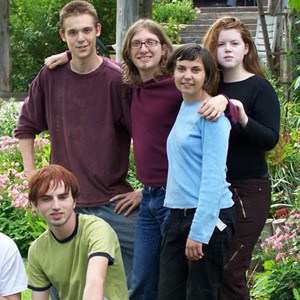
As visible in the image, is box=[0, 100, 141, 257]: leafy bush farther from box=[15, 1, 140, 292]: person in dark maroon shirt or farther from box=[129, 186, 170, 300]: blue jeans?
box=[129, 186, 170, 300]: blue jeans

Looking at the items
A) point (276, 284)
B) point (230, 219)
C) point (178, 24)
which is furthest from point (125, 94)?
point (178, 24)

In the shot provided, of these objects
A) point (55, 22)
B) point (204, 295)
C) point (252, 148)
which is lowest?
point (55, 22)

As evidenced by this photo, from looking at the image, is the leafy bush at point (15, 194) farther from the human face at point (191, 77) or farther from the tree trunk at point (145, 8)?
the human face at point (191, 77)

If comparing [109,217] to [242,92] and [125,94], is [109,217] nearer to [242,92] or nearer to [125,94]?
[125,94]

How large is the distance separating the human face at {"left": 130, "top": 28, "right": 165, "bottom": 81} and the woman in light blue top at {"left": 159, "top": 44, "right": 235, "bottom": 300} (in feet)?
0.88

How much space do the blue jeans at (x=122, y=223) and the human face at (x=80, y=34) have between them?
856 mm

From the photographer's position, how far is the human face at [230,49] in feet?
14.6

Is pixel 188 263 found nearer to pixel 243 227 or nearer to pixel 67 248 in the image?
pixel 243 227

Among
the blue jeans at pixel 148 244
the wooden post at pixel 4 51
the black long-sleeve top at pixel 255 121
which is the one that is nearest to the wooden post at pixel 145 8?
the blue jeans at pixel 148 244

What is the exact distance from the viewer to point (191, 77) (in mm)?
4234

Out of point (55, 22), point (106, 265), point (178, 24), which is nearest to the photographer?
point (106, 265)

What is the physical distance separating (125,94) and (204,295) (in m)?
1.23

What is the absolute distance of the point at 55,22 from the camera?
73.8 ft

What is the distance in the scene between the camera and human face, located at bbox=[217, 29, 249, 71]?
4453mm
